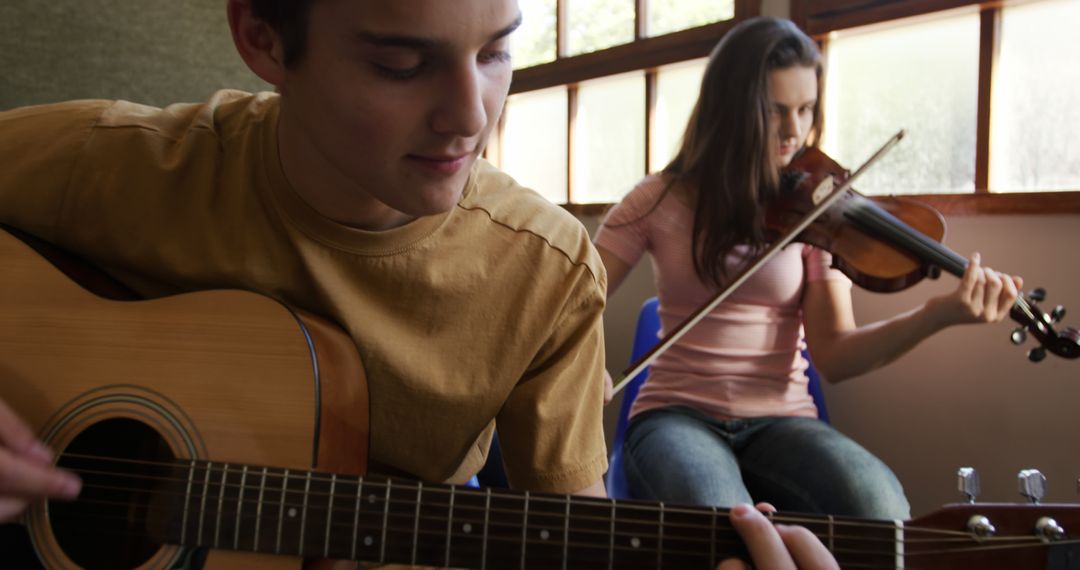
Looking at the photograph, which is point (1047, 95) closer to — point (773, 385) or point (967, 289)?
point (967, 289)

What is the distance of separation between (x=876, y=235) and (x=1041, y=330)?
0.30 meters

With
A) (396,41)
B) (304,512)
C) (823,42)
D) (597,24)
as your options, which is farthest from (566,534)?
(597,24)

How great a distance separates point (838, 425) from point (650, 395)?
55cm

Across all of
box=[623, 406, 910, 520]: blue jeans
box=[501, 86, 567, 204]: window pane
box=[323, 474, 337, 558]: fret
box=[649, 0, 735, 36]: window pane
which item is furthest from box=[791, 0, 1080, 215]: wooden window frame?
box=[323, 474, 337, 558]: fret

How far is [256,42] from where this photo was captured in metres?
0.93

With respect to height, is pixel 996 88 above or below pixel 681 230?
above

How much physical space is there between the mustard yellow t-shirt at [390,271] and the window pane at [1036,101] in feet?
3.55

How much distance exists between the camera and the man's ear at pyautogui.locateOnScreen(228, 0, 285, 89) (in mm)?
914

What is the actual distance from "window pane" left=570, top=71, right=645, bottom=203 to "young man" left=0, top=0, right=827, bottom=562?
5.01 feet

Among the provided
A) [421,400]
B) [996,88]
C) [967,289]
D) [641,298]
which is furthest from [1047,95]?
[421,400]

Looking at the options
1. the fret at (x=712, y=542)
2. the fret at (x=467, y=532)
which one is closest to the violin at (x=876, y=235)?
the fret at (x=712, y=542)

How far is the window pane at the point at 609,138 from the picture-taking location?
253 cm

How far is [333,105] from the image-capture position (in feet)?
2.75

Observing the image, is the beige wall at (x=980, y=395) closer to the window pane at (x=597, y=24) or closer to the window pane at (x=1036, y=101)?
the window pane at (x=1036, y=101)
